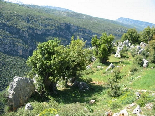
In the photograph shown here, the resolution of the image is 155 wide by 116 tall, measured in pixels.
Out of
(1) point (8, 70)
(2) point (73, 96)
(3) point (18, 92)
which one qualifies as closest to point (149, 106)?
(2) point (73, 96)

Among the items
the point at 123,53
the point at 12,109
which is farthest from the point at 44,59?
the point at 123,53

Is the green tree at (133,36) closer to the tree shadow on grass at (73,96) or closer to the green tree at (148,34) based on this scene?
the green tree at (148,34)

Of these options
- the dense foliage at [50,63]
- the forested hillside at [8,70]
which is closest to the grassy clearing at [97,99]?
the dense foliage at [50,63]

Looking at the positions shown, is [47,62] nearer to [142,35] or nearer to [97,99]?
[97,99]

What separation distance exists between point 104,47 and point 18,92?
26989 mm

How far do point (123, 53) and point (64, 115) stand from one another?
41047 millimetres

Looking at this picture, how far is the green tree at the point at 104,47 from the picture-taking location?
4128cm

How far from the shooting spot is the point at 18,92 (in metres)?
19.0

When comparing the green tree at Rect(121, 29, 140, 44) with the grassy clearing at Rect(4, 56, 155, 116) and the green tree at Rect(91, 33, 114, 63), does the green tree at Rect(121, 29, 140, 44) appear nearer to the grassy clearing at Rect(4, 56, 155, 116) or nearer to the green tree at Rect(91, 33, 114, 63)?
the green tree at Rect(91, 33, 114, 63)

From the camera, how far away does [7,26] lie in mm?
183500

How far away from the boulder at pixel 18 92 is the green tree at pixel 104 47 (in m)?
25.4

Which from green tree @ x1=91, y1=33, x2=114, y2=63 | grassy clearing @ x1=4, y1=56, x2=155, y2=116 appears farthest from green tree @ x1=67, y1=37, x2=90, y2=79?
green tree @ x1=91, y1=33, x2=114, y2=63

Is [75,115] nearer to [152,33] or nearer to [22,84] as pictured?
[22,84]

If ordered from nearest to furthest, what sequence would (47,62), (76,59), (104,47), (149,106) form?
(149,106), (47,62), (76,59), (104,47)
